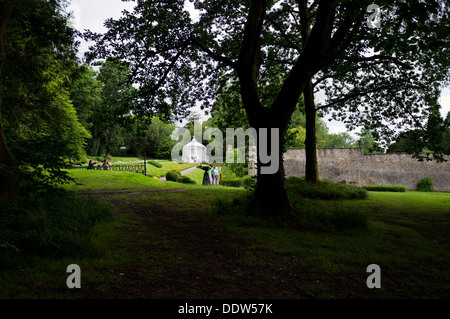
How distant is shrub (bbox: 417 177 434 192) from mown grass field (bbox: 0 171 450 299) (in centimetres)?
2116

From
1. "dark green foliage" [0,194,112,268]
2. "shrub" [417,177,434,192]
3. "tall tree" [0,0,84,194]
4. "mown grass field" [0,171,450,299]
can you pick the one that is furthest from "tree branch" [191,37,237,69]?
"shrub" [417,177,434,192]

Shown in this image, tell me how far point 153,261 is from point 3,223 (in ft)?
7.92

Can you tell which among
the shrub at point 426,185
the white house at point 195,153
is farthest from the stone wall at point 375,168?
the white house at point 195,153

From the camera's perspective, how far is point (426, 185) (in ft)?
73.4

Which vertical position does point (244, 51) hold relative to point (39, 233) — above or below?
above

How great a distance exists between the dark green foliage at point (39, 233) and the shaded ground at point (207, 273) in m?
0.72

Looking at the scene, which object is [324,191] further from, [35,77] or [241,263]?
[35,77]

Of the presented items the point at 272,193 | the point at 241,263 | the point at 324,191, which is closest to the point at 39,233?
the point at 241,263

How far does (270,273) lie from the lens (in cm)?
322

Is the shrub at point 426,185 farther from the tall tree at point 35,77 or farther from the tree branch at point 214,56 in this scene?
the tall tree at point 35,77

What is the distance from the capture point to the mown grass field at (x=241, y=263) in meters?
2.72

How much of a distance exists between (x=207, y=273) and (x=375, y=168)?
26113mm
